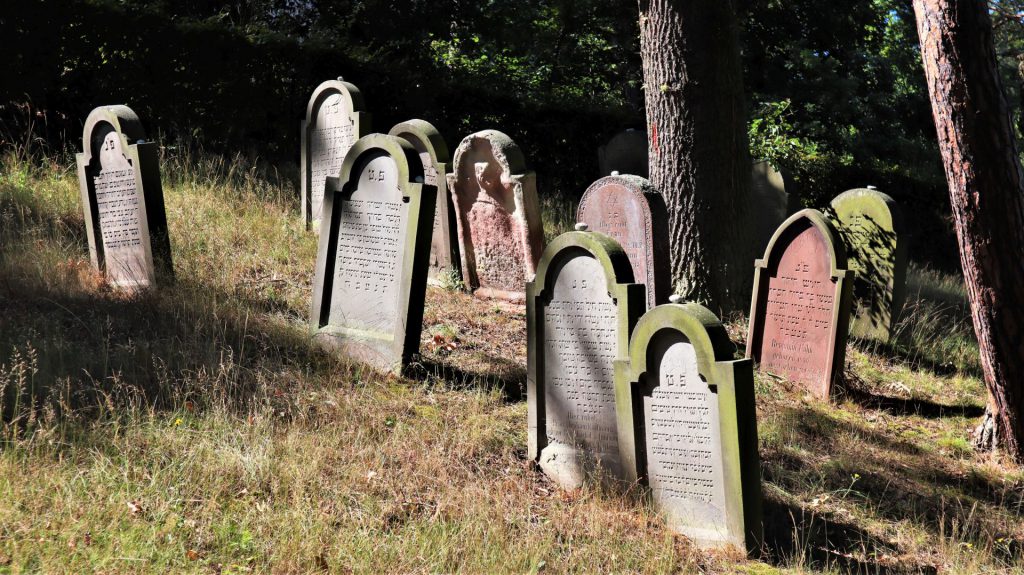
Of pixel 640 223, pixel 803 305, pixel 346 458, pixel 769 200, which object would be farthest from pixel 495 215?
pixel 346 458

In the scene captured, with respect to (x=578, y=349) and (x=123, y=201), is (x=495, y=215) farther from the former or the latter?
(x=578, y=349)

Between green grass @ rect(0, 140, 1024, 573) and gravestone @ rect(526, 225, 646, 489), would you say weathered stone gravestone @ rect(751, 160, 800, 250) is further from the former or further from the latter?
gravestone @ rect(526, 225, 646, 489)

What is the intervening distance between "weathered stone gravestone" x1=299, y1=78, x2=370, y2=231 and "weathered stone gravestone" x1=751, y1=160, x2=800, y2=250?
4474mm

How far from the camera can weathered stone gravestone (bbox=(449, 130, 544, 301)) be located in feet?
27.1

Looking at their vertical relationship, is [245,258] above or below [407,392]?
above

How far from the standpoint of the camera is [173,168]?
10344 mm

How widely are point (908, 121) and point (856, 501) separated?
16168 mm

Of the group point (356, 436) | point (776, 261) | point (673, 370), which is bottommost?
point (356, 436)

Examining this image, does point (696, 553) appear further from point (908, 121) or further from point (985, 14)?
point (908, 121)

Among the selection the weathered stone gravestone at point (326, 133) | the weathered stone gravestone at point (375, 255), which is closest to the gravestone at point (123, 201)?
the weathered stone gravestone at point (375, 255)

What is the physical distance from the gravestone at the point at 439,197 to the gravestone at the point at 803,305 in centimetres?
308

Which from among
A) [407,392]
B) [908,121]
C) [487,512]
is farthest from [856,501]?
[908,121]

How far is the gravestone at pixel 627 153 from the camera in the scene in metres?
12.3

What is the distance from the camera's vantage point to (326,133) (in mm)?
9812
